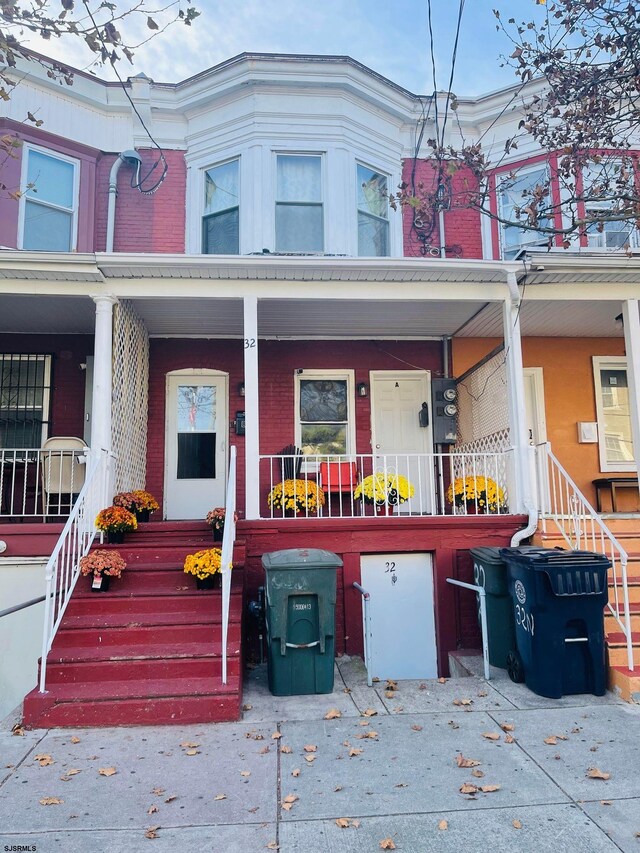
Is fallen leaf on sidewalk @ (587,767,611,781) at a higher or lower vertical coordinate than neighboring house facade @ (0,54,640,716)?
lower

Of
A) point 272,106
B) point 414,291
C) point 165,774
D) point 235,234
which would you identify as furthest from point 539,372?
point 165,774

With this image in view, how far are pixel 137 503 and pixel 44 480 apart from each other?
1415 mm

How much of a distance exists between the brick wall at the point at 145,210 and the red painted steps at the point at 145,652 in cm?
494

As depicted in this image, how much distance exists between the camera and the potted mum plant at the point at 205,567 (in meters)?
5.54

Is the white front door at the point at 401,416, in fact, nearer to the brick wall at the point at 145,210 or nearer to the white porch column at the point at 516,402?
the white porch column at the point at 516,402

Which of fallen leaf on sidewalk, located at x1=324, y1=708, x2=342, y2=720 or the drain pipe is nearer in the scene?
fallen leaf on sidewalk, located at x1=324, y1=708, x2=342, y2=720

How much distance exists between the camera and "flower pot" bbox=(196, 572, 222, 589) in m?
5.57

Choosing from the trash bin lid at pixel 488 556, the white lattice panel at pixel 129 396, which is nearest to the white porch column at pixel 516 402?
the trash bin lid at pixel 488 556

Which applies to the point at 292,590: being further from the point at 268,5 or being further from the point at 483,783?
the point at 268,5

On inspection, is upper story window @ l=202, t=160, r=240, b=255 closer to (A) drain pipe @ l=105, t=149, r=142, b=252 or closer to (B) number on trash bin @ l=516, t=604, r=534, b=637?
(A) drain pipe @ l=105, t=149, r=142, b=252

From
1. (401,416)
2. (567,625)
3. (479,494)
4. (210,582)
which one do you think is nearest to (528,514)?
(479,494)

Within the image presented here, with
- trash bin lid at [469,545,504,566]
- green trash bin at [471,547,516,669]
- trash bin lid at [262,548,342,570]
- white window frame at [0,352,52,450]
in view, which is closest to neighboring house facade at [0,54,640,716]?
white window frame at [0,352,52,450]

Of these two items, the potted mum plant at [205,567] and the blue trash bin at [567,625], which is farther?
the potted mum plant at [205,567]

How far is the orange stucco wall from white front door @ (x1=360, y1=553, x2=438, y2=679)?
3.21 meters
